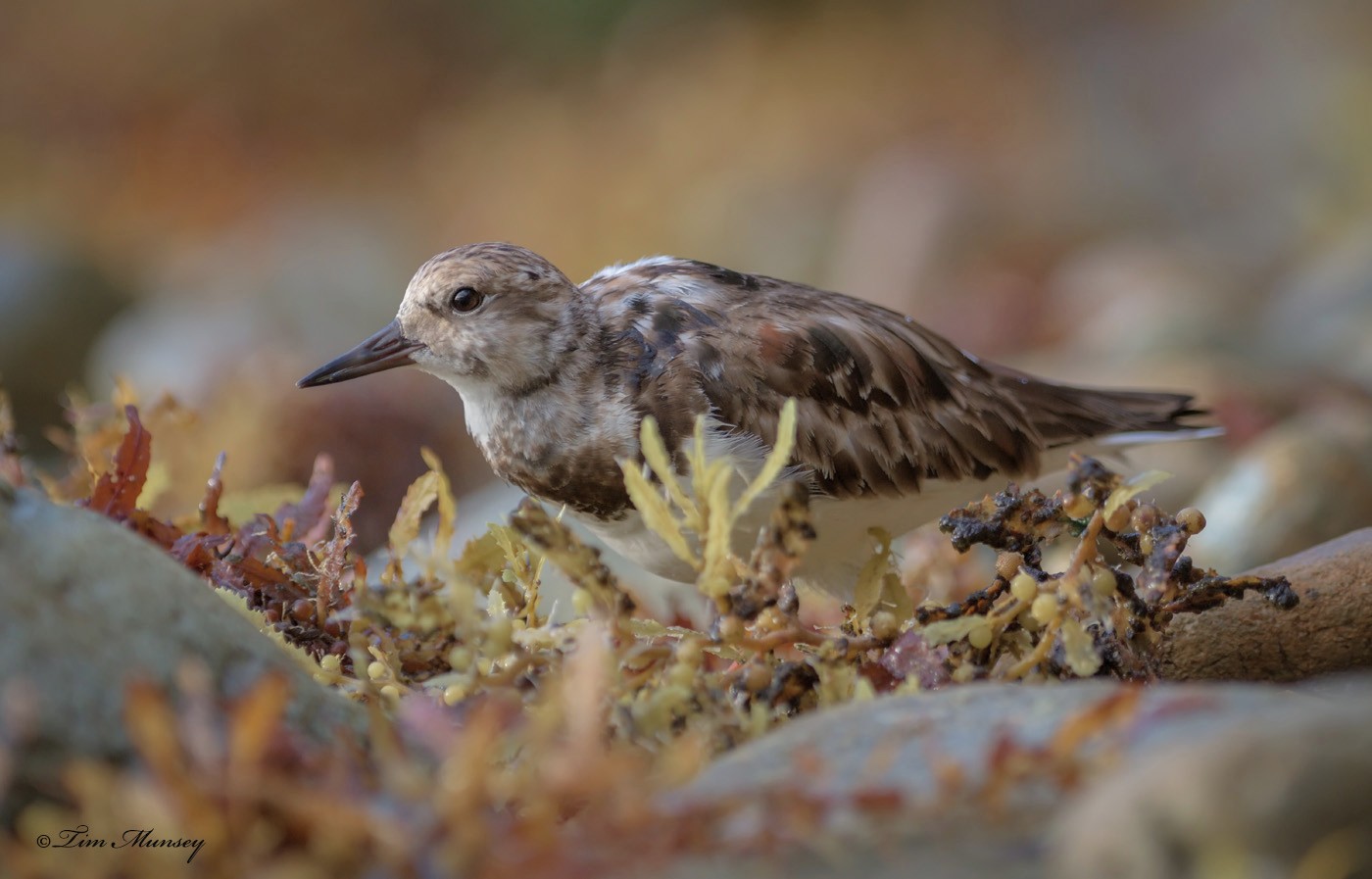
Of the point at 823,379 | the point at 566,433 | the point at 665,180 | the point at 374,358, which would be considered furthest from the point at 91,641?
the point at 665,180

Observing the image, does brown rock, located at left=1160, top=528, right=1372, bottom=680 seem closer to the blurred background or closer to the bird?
the bird

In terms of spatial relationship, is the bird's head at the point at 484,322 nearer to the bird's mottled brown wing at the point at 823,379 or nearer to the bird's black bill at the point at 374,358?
the bird's black bill at the point at 374,358

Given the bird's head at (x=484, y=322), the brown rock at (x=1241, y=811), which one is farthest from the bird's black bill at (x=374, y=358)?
the brown rock at (x=1241, y=811)

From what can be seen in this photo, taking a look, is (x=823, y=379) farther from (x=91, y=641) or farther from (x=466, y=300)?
(x=91, y=641)

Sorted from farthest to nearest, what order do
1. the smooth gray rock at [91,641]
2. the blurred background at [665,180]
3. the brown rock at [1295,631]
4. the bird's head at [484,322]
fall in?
the blurred background at [665,180], the bird's head at [484,322], the brown rock at [1295,631], the smooth gray rock at [91,641]

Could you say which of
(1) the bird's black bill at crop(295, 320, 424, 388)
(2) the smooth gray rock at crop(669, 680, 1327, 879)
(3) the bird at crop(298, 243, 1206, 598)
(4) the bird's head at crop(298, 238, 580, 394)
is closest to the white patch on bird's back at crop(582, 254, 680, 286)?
(3) the bird at crop(298, 243, 1206, 598)

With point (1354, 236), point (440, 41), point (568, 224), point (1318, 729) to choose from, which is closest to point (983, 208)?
point (1354, 236)
